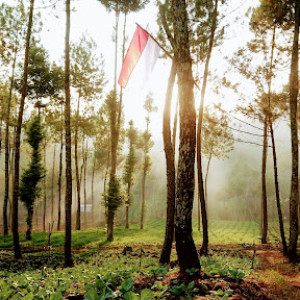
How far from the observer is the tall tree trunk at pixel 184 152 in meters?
4.72

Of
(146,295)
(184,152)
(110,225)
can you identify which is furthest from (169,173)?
(110,225)

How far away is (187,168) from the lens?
15.8 ft

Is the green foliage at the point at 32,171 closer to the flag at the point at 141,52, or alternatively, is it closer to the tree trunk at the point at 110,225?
the tree trunk at the point at 110,225

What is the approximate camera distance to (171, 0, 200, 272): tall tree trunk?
4.72 metres

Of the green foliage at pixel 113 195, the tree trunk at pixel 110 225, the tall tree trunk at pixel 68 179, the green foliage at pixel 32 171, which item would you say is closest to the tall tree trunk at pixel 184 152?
the tall tree trunk at pixel 68 179

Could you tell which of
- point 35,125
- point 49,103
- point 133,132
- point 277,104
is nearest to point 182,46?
point 277,104

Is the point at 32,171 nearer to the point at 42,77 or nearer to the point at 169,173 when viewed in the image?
the point at 42,77

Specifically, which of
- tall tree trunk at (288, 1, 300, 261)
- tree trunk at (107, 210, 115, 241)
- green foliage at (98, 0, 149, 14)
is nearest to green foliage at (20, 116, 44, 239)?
tree trunk at (107, 210, 115, 241)

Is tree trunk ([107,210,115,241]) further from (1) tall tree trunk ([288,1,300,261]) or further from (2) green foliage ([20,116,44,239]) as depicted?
(1) tall tree trunk ([288,1,300,261])

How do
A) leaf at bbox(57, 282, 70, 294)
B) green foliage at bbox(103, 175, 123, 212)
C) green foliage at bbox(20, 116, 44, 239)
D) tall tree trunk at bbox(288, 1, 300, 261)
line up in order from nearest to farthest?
leaf at bbox(57, 282, 70, 294) → tall tree trunk at bbox(288, 1, 300, 261) → green foliage at bbox(103, 175, 123, 212) → green foliage at bbox(20, 116, 44, 239)

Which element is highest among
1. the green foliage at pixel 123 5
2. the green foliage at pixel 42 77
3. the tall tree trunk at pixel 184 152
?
the green foliage at pixel 123 5

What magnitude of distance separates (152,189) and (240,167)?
49.4 m

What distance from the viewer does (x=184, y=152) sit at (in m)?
4.87

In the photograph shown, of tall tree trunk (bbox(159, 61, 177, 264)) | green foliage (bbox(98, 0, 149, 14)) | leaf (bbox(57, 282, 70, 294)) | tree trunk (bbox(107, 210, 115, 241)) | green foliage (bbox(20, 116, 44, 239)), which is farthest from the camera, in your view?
green foliage (bbox(20, 116, 44, 239))
